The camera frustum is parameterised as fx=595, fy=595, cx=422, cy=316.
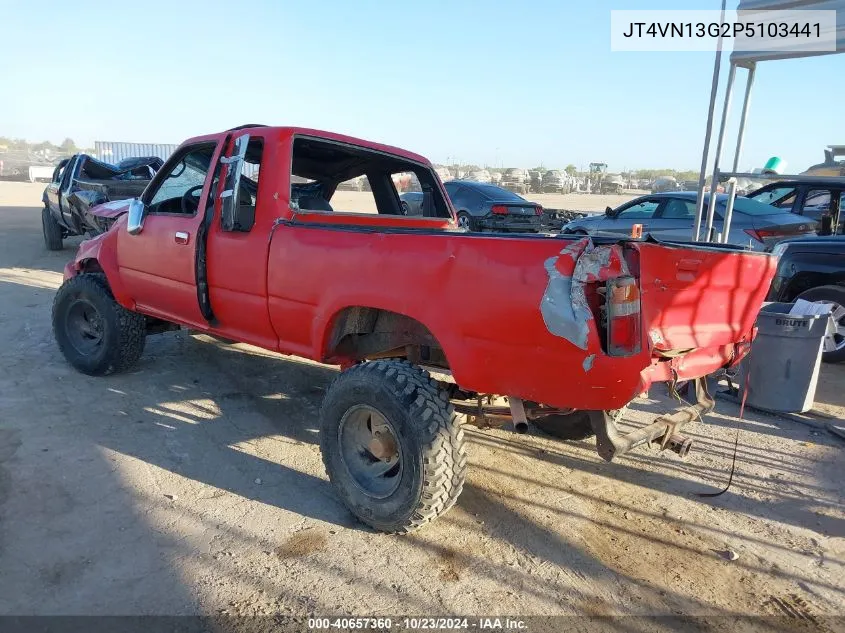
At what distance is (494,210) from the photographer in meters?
12.8

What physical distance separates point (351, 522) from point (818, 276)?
5.55 metres

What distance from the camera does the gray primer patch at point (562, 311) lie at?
2.37m

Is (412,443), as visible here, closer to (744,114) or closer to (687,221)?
(744,114)

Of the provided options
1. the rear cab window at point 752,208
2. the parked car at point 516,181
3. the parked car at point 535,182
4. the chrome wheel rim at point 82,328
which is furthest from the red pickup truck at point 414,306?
the parked car at point 535,182

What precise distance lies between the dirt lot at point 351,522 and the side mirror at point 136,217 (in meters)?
1.29

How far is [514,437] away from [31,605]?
2.97m

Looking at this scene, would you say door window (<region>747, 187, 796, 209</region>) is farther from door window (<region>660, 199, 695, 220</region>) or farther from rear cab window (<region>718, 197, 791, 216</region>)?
door window (<region>660, 199, 695, 220</region>)

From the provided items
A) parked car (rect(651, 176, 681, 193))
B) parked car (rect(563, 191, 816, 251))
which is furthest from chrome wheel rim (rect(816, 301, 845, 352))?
parked car (rect(651, 176, 681, 193))

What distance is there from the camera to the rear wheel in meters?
5.86

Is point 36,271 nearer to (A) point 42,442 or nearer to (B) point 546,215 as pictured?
(A) point 42,442

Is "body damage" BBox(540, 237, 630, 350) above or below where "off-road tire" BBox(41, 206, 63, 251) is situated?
above

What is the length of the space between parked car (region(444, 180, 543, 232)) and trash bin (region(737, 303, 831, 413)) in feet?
26.7

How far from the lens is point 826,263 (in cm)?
600

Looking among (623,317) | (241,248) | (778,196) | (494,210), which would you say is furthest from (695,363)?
(494,210)
